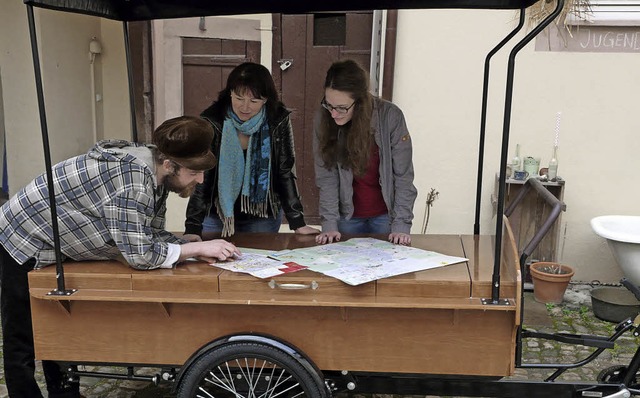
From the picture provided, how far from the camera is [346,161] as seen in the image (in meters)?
2.97

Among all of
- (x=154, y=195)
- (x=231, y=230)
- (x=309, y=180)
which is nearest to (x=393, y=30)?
(x=309, y=180)

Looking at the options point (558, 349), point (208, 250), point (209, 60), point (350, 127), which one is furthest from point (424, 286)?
point (209, 60)

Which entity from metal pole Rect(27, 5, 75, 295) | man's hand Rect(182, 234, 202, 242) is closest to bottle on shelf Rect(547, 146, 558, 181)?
man's hand Rect(182, 234, 202, 242)

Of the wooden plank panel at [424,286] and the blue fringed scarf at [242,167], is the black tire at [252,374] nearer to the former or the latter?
the wooden plank panel at [424,286]

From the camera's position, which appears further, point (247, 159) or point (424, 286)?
point (247, 159)

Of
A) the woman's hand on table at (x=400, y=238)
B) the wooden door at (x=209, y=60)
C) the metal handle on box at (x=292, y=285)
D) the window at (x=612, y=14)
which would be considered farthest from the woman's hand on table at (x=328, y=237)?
the window at (x=612, y=14)

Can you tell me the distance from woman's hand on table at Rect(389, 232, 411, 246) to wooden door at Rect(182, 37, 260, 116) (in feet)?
8.84

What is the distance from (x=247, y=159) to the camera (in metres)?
3.08

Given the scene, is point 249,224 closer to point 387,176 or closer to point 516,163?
point 387,176

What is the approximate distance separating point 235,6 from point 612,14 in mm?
3236

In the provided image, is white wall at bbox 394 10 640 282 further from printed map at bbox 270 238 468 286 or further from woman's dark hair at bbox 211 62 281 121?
printed map at bbox 270 238 468 286

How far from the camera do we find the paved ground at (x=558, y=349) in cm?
332

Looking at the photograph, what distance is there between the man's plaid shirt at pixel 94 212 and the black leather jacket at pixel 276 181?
0.61 meters

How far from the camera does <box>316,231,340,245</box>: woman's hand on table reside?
290 cm
